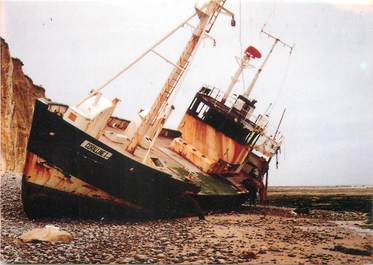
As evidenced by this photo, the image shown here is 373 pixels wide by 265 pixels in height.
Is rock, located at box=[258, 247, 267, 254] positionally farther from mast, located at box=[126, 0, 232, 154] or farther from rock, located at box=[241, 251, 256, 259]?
mast, located at box=[126, 0, 232, 154]

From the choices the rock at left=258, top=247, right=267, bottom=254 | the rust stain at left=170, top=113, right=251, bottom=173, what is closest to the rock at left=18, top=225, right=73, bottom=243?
the rock at left=258, top=247, right=267, bottom=254

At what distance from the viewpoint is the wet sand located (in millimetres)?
8375

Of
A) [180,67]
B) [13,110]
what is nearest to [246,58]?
[180,67]

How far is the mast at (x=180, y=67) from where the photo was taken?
13.2 m

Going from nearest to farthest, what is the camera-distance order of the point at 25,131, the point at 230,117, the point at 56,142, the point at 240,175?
the point at 56,142, the point at 230,117, the point at 240,175, the point at 25,131

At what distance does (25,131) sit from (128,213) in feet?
Result: 81.5

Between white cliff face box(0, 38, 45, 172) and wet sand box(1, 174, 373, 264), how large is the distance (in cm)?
1970

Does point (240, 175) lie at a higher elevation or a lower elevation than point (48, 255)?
higher

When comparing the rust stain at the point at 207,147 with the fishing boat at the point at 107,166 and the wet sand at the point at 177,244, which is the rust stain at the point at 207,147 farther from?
the wet sand at the point at 177,244

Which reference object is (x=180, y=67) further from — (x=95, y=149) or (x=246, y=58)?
(x=246, y=58)

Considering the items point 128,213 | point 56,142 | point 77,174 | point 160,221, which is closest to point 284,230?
point 160,221

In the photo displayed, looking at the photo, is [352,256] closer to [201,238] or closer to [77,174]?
[201,238]

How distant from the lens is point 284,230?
12.8 m

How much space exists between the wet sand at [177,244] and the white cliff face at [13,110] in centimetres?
1970
